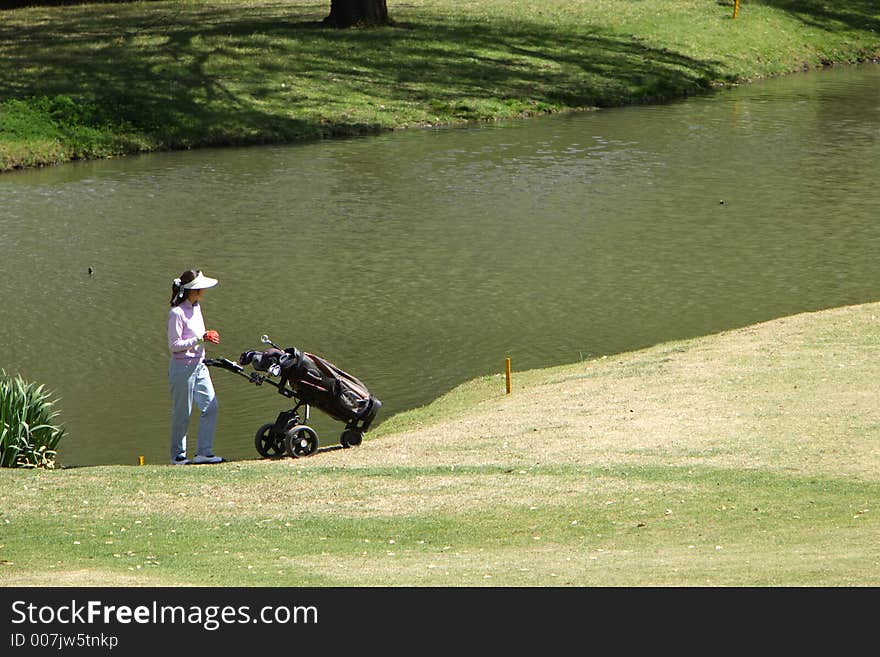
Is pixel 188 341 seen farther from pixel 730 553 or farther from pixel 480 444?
pixel 730 553

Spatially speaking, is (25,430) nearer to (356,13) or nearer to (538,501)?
(538,501)

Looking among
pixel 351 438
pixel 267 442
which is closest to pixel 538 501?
pixel 351 438

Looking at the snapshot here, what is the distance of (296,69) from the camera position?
1457 inches

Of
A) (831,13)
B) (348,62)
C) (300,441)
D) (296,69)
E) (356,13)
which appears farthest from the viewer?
(831,13)

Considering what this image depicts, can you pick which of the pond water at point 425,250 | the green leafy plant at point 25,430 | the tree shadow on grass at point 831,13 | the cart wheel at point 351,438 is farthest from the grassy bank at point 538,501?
the tree shadow on grass at point 831,13

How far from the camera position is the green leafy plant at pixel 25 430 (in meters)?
12.6

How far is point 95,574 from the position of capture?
8414 millimetres

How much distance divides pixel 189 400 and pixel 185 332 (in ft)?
2.12

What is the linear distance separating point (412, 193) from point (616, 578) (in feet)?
67.5

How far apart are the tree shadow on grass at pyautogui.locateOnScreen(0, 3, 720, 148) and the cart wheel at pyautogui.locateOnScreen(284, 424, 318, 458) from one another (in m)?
21.5

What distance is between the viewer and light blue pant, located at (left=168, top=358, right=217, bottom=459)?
12.4m

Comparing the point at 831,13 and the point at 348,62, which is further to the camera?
the point at 831,13

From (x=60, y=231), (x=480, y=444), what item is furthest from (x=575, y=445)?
(x=60, y=231)

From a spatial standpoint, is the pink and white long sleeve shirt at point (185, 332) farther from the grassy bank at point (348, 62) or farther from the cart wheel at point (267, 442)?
the grassy bank at point (348, 62)
